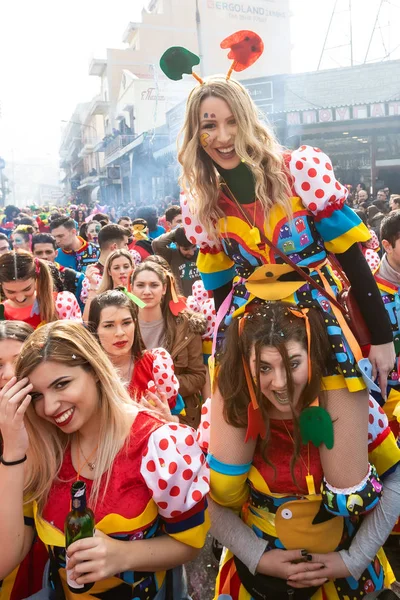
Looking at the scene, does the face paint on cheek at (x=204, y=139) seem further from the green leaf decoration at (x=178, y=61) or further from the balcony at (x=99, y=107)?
the balcony at (x=99, y=107)

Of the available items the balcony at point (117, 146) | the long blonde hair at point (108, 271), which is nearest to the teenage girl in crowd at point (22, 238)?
the long blonde hair at point (108, 271)

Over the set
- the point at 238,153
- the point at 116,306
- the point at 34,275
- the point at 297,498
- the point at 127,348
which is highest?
the point at 238,153

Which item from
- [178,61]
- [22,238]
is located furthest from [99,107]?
[178,61]

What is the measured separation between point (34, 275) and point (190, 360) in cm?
126

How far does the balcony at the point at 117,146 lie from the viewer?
3622 cm

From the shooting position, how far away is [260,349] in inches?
74.8

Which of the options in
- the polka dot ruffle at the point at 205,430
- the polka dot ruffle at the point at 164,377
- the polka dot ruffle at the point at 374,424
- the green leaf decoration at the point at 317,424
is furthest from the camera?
the polka dot ruffle at the point at 164,377

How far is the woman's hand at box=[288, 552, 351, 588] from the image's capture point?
1950 millimetres

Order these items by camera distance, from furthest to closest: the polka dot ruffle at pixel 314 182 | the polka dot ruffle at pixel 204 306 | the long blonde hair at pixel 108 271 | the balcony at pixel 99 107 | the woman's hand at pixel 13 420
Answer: the balcony at pixel 99 107 → the long blonde hair at pixel 108 271 → the polka dot ruffle at pixel 204 306 → the polka dot ruffle at pixel 314 182 → the woman's hand at pixel 13 420

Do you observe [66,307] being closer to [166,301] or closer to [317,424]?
[166,301]

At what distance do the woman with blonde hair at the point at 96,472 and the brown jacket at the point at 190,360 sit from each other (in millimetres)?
1970

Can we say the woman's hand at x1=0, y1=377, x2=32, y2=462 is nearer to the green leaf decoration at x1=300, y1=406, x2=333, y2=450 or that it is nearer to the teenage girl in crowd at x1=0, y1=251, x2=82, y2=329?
the green leaf decoration at x1=300, y1=406, x2=333, y2=450

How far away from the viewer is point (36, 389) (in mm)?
1764

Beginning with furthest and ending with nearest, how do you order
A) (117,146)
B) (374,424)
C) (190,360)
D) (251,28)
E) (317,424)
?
(251,28) < (117,146) < (190,360) < (374,424) < (317,424)
